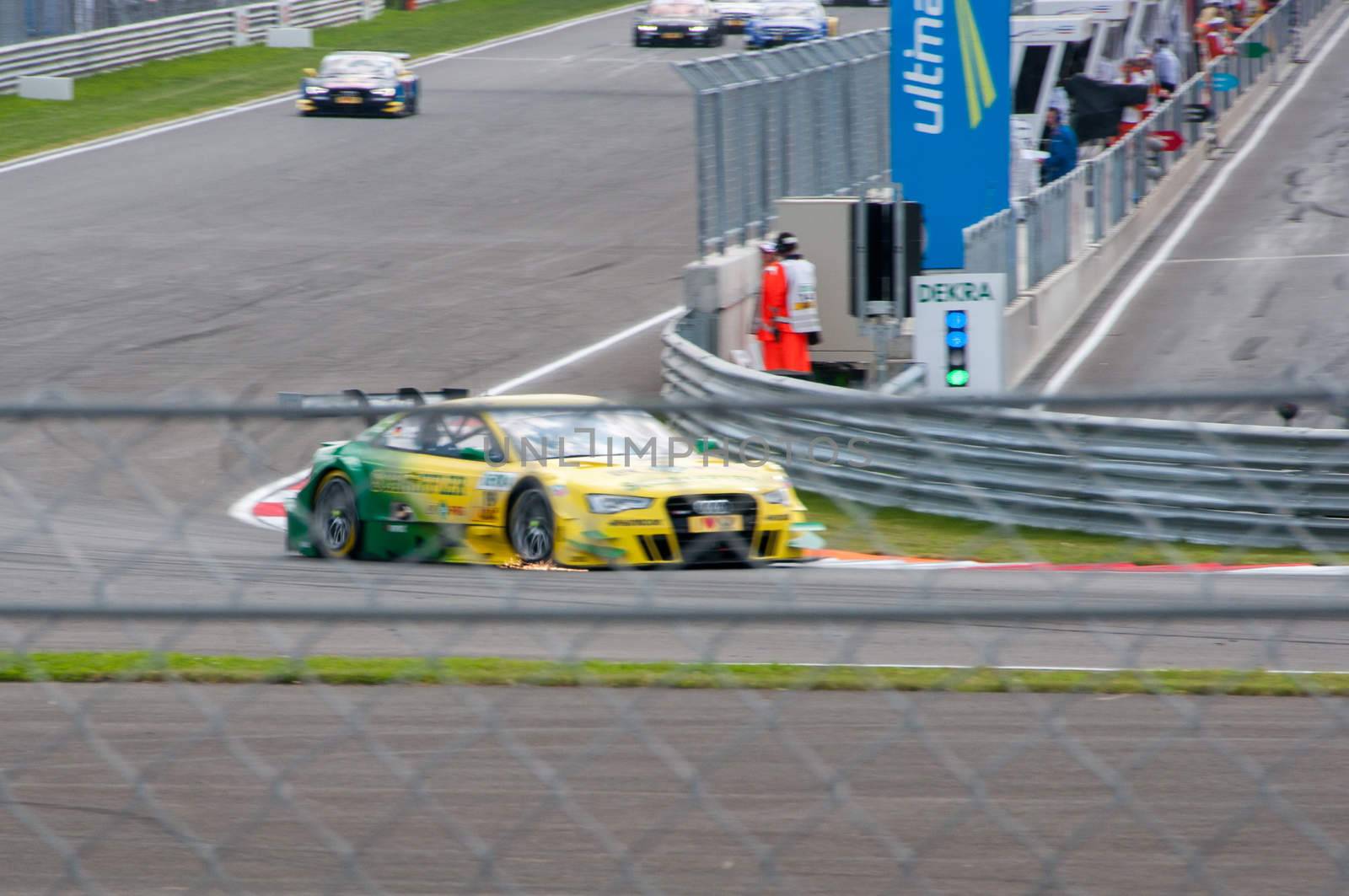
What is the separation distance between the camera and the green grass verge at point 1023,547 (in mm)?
2773

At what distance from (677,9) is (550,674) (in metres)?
46.8

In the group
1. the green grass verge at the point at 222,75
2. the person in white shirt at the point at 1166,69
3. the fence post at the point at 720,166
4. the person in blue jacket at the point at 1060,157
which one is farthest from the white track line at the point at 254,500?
the person in white shirt at the point at 1166,69

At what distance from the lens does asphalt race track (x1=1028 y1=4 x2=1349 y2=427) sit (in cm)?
1867

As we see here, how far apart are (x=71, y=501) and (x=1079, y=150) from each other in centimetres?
2888

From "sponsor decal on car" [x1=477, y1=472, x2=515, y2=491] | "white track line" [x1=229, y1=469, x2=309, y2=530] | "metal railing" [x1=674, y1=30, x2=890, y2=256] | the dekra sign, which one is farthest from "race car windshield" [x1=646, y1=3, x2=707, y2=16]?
"white track line" [x1=229, y1=469, x2=309, y2=530]

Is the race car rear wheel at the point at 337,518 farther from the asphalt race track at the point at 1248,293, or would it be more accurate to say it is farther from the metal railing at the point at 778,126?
the metal railing at the point at 778,126

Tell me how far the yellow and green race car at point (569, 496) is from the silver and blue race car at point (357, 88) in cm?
3336

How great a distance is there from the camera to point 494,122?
3828 cm

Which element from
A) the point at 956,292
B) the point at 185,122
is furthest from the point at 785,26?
the point at 956,292

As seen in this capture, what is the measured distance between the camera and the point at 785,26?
46.8 metres

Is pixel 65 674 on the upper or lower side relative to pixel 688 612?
lower

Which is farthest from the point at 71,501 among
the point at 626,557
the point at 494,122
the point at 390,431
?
Answer: the point at 494,122

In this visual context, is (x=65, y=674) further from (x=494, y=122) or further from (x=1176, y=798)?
(x=494, y=122)

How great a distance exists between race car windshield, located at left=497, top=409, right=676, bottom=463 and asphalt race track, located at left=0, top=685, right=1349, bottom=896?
27.5 inches
